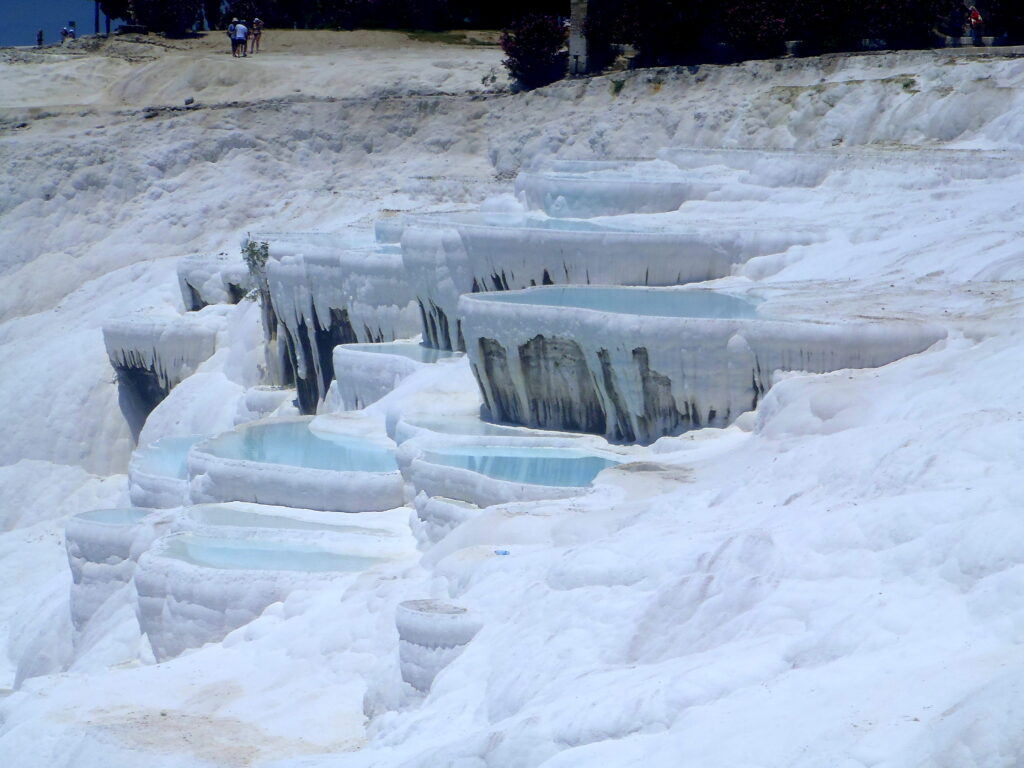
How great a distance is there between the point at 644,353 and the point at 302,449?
10.2ft

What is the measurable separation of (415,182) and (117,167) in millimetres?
4977

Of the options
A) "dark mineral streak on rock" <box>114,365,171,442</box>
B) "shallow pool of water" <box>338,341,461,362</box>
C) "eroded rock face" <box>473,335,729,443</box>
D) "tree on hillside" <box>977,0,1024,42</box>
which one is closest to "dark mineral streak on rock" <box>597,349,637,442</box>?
"eroded rock face" <box>473,335,729,443</box>

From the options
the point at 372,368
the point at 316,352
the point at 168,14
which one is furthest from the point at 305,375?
the point at 168,14

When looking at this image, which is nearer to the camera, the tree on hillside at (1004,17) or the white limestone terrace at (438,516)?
the white limestone terrace at (438,516)

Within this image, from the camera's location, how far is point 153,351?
768 inches

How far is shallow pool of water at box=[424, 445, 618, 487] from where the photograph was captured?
10.9 metres

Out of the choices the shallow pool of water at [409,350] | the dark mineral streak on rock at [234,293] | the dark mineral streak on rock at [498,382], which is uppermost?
the dark mineral streak on rock at [498,382]

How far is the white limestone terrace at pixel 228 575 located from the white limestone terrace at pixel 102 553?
3.39 ft

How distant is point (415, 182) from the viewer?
2161 centimetres

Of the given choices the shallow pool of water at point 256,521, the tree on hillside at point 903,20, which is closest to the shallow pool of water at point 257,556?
the shallow pool of water at point 256,521

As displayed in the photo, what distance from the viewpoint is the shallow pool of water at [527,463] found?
10875mm

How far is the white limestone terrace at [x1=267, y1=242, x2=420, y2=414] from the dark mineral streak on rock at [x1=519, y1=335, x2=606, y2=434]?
3.95m

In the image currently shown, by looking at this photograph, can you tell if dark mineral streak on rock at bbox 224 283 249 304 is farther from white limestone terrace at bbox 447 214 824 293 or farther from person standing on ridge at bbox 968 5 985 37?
person standing on ridge at bbox 968 5 985 37

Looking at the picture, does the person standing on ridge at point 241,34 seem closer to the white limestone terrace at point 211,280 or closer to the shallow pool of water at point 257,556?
the white limestone terrace at point 211,280
